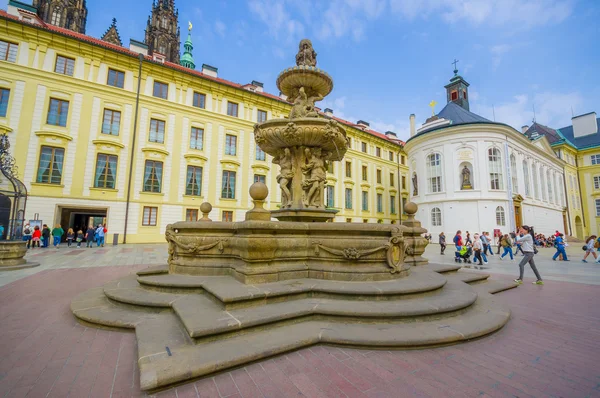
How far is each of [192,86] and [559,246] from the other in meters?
27.0

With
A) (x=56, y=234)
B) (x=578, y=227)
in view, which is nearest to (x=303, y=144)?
(x=56, y=234)

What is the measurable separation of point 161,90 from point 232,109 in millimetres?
5852

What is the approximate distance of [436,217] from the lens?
2761 cm

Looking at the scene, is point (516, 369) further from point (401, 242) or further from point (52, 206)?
point (52, 206)

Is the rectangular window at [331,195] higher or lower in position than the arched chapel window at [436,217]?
higher

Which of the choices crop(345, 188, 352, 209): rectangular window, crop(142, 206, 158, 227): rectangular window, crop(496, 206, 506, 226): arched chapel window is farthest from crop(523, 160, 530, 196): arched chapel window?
crop(142, 206, 158, 227): rectangular window

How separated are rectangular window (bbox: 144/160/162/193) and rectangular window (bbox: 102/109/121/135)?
10.5ft

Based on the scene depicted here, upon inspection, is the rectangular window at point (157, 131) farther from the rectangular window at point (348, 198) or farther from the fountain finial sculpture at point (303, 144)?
the rectangular window at point (348, 198)

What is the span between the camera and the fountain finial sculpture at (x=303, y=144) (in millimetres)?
6219

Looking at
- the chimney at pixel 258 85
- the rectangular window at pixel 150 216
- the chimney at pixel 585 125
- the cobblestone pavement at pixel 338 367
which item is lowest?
the cobblestone pavement at pixel 338 367

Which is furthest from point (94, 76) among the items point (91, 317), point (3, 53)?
point (91, 317)

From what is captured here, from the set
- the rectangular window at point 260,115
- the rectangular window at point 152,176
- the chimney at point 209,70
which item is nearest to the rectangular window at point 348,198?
the rectangular window at point 260,115

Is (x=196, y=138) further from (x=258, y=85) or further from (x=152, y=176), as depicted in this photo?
(x=258, y=85)

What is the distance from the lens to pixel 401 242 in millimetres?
4824
